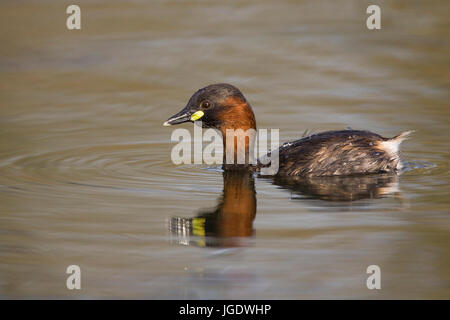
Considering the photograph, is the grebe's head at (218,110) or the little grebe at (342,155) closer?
the little grebe at (342,155)

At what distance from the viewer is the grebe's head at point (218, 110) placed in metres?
8.37

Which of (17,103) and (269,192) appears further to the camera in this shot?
(17,103)

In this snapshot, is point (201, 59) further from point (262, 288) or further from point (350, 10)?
point (262, 288)

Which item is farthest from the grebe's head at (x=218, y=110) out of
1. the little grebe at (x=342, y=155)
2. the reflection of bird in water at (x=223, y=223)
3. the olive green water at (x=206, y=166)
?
the reflection of bird in water at (x=223, y=223)

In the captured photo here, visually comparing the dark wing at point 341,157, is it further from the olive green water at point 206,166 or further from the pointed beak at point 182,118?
the pointed beak at point 182,118

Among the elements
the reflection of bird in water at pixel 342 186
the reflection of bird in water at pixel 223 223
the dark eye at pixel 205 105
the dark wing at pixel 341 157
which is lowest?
the reflection of bird in water at pixel 223 223

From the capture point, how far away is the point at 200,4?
14.6 meters

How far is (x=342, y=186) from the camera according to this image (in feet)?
25.2

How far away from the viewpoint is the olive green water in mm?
5500

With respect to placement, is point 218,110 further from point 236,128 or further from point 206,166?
point 206,166

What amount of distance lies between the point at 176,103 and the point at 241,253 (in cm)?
565

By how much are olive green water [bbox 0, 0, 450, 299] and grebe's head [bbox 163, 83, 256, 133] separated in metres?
0.46

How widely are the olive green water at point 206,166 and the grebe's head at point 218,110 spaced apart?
0.46m

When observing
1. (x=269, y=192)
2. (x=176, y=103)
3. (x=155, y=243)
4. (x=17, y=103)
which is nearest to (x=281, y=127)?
(x=176, y=103)
